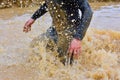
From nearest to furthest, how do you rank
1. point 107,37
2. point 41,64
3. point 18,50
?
1. point 41,64
2. point 18,50
3. point 107,37

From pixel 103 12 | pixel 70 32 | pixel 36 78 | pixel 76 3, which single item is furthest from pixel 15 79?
pixel 103 12

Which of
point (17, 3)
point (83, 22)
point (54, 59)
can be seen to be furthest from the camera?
point (17, 3)

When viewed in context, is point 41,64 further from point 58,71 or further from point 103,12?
point 103,12

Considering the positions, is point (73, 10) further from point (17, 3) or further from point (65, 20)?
point (17, 3)

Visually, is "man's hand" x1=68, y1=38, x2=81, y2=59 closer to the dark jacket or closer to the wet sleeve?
the wet sleeve

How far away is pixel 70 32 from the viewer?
4012 mm

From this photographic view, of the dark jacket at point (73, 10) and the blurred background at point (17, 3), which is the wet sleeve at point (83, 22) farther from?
the blurred background at point (17, 3)

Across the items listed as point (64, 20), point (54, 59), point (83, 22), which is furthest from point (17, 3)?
point (83, 22)

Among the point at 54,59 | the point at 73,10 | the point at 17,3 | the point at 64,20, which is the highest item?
the point at 73,10

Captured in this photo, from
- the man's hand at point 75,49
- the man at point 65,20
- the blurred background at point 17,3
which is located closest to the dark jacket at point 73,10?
the man at point 65,20

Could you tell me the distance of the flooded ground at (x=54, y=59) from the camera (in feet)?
14.2

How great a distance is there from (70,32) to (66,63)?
439 mm

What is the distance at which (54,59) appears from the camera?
4.44m

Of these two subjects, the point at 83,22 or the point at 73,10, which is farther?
the point at 73,10
